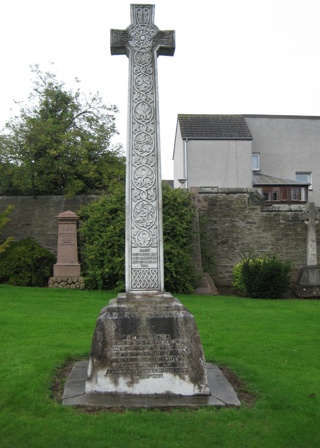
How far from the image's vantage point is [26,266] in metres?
14.1

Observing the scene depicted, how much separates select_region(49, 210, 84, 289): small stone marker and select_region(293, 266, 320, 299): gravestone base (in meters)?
6.62

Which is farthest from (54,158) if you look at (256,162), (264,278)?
(256,162)

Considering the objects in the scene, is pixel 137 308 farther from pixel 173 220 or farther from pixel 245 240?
pixel 245 240

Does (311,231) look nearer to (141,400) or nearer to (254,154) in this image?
(141,400)

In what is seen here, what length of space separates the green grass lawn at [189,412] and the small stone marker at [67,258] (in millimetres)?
4423

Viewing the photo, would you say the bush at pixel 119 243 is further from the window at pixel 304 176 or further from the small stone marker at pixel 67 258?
the window at pixel 304 176

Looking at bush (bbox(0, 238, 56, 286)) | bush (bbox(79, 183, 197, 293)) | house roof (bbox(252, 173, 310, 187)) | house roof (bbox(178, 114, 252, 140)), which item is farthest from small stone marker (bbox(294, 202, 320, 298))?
house roof (bbox(178, 114, 252, 140))

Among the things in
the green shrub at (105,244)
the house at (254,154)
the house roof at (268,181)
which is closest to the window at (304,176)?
the house at (254,154)

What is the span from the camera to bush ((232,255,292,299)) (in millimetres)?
13961

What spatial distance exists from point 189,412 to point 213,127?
74.4 feet

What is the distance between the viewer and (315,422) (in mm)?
4016

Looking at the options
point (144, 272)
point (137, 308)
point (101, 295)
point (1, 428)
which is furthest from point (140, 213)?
point (101, 295)

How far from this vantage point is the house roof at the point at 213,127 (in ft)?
82.0

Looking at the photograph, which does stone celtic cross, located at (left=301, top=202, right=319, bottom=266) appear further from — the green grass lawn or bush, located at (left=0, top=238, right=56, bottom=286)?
bush, located at (left=0, top=238, right=56, bottom=286)
